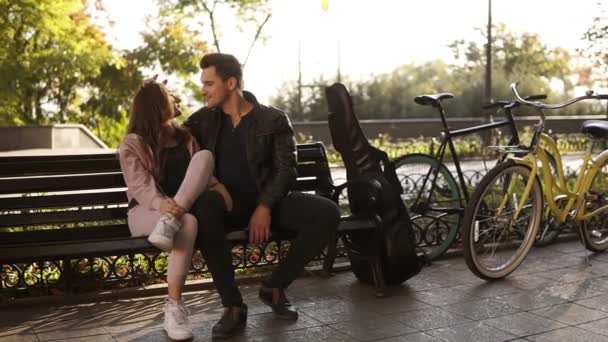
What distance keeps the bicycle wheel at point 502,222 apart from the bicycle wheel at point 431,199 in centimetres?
41

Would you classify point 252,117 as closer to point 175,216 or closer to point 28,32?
point 175,216

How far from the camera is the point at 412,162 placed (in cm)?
604

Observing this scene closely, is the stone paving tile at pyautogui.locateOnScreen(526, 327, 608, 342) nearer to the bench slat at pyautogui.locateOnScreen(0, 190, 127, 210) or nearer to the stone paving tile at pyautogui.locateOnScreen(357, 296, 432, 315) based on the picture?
the stone paving tile at pyautogui.locateOnScreen(357, 296, 432, 315)

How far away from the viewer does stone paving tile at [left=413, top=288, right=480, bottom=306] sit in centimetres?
474

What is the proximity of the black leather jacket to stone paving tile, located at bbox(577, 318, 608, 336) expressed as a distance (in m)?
1.81

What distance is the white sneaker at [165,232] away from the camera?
12.7 feet

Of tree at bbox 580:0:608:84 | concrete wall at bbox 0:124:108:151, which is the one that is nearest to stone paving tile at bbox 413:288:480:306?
tree at bbox 580:0:608:84

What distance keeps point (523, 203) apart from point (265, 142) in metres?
2.00

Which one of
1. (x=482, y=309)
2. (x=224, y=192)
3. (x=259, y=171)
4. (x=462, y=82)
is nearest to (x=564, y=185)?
(x=482, y=309)

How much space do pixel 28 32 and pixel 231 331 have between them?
46.7 feet

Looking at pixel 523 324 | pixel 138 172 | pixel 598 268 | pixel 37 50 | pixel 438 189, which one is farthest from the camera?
pixel 37 50

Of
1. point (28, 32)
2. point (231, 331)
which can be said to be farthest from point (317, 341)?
point (28, 32)

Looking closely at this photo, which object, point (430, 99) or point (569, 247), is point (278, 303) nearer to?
point (430, 99)

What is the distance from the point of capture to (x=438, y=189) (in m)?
6.08
